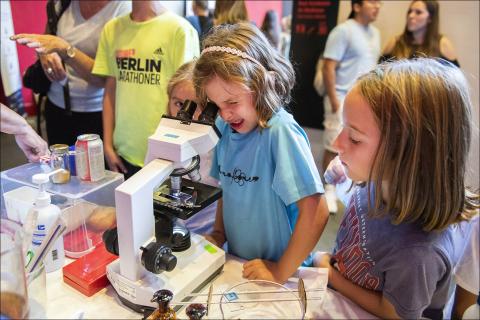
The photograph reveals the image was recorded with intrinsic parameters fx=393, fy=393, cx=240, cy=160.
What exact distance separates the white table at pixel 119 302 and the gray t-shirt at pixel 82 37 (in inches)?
42.3

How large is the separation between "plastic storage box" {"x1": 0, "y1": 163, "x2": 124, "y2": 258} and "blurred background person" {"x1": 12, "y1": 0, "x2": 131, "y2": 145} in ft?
2.07

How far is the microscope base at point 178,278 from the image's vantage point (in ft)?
2.42

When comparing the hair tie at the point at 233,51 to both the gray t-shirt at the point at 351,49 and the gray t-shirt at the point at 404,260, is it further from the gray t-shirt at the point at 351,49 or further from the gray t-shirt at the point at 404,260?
the gray t-shirt at the point at 351,49

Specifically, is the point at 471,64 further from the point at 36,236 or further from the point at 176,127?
the point at 36,236

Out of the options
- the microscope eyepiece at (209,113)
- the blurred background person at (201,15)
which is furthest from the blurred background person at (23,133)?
the blurred background person at (201,15)

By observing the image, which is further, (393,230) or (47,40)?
(47,40)

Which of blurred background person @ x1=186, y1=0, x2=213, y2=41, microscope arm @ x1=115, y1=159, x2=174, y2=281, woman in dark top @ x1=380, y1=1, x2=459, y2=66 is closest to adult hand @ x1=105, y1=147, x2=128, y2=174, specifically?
microscope arm @ x1=115, y1=159, x2=174, y2=281

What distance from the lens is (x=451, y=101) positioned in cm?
74

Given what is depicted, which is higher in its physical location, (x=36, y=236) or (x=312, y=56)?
(x=312, y=56)

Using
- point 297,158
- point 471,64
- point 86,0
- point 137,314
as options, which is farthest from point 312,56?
point 137,314

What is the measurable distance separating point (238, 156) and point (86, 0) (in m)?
1.18

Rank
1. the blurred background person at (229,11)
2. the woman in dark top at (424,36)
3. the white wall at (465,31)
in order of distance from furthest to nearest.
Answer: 1. the white wall at (465,31)
2. the woman in dark top at (424,36)
3. the blurred background person at (229,11)

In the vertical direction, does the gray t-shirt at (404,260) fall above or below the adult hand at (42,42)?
below

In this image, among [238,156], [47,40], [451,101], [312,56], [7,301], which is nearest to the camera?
[7,301]
